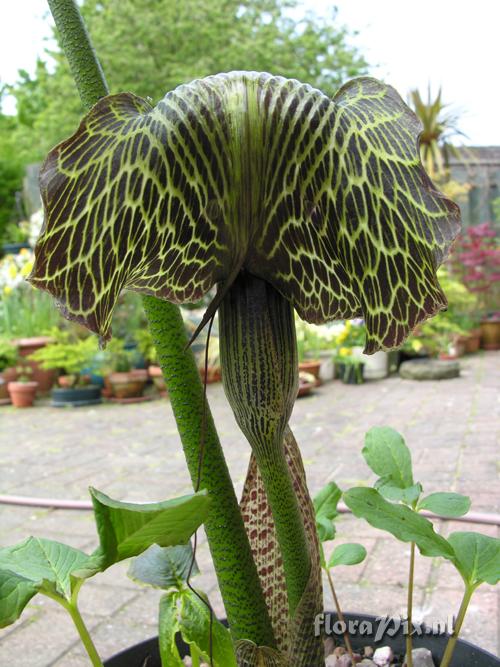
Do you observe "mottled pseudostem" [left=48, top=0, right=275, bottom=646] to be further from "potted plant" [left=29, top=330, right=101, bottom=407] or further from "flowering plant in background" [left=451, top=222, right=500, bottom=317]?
"flowering plant in background" [left=451, top=222, right=500, bottom=317]

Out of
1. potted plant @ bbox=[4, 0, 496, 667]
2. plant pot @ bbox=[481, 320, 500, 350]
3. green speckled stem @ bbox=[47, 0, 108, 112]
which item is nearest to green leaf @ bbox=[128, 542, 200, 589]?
potted plant @ bbox=[4, 0, 496, 667]

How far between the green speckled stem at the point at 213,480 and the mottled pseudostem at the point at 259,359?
0.10 m

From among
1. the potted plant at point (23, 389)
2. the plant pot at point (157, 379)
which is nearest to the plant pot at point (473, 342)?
the plant pot at point (157, 379)

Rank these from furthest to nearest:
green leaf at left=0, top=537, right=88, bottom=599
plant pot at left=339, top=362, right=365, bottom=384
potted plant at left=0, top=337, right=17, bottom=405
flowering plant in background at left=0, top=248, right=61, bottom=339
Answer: flowering plant in background at left=0, top=248, right=61, bottom=339 → potted plant at left=0, top=337, right=17, bottom=405 → plant pot at left=339, top=362, right=365, bottom=384 → green leaf at left=0, top=537, right=88, bottom=599

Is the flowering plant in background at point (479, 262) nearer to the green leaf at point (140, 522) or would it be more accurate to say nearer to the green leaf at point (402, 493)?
the green leaf at point (402, 493)

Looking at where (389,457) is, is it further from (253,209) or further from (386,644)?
(253,209)

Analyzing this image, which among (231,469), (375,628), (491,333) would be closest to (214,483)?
(375,628)

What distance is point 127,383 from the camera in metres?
4.93

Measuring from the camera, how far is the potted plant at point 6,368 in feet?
17.2

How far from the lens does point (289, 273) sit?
0.52 meters

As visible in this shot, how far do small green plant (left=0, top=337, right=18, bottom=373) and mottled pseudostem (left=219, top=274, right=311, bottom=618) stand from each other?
16.5 ft

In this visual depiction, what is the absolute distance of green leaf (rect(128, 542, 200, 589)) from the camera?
0.69 meters

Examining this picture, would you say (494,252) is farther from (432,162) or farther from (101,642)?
→ (101,642)

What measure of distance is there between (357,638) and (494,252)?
21.9 feet
